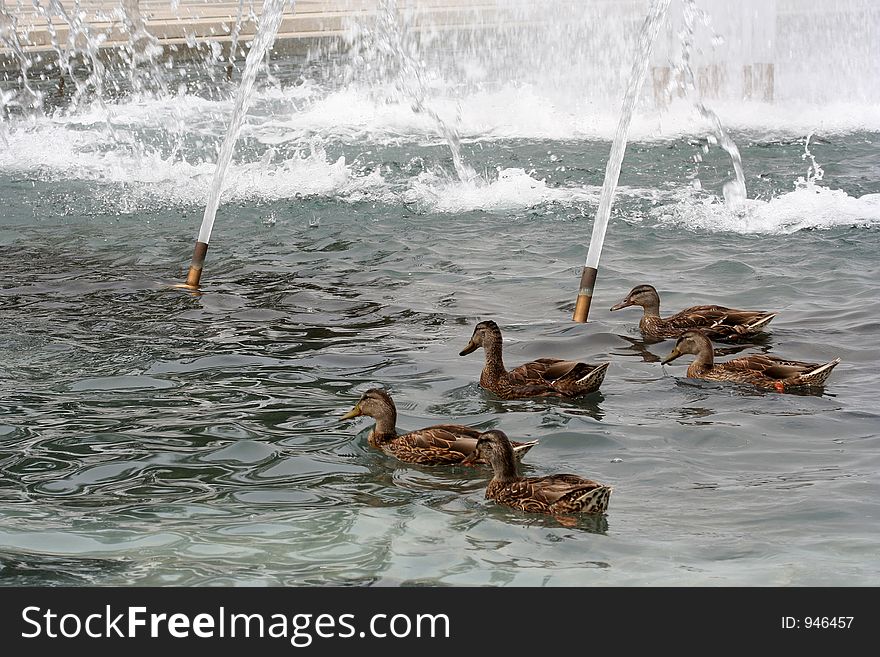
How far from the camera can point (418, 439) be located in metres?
7.08

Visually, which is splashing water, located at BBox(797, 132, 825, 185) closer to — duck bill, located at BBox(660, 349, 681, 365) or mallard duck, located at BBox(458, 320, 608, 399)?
duck bill, located at BBox(660, 349, 681, 365)

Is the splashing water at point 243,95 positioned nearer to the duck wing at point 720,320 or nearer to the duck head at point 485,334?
the duck head at point 485,334

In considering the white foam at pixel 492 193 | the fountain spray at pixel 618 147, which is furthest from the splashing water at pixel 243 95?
the fountain spray at pixel 618 147

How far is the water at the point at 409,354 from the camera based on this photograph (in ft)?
19.2

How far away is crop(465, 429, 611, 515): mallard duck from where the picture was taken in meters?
6.05

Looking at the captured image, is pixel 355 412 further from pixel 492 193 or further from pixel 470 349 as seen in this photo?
pixel 492 193

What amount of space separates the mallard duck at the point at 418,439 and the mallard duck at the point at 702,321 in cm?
287

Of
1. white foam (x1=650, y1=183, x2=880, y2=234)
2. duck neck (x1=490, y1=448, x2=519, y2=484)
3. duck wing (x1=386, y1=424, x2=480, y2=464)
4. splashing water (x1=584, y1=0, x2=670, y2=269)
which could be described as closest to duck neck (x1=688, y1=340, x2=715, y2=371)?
splashing water (x1=584, y1=0, x2=670, y2=269)

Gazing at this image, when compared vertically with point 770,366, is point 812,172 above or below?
above

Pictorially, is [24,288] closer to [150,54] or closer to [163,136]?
[163,136]

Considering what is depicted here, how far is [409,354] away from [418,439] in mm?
2296

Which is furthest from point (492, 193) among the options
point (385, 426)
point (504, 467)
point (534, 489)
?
point (534, 489)

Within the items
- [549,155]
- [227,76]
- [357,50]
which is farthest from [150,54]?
[549,155]

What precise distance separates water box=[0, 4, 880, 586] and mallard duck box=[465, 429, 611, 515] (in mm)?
91
